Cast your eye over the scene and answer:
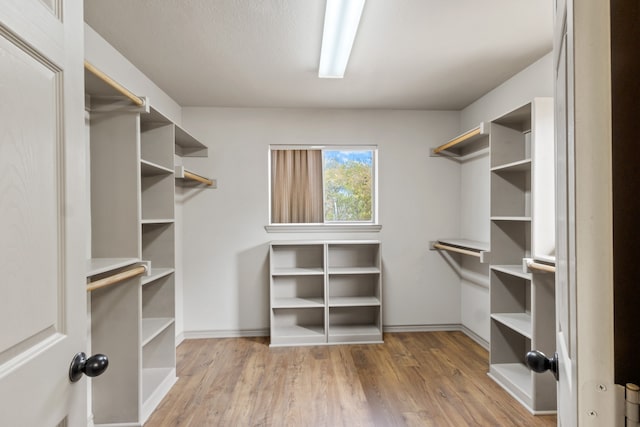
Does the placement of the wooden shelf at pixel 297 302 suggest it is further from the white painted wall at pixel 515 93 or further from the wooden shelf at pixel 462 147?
the white painted wall at pixel 515 93

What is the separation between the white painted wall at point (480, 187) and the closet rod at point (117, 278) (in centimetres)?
294

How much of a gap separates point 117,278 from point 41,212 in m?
1.23

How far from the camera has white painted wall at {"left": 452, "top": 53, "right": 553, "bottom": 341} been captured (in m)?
2.78

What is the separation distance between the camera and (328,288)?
138 inches

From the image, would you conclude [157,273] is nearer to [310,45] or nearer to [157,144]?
[157,144]

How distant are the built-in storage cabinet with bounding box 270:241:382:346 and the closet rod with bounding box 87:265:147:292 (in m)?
1.58

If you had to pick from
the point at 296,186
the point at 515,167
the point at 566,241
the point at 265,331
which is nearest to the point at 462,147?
the point at 515,167

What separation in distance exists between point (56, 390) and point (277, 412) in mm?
1801

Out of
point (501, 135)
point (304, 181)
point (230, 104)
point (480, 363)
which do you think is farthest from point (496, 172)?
point (230, 104)

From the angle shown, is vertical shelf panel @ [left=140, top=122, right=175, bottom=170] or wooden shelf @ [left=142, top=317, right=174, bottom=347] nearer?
wooden shelf @ [left=142, top=317, right=174, bottom=347]

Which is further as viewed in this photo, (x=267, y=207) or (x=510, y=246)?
(x=267, y=207)

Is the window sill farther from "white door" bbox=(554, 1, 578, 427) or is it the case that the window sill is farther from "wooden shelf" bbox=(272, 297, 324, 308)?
"white door" bbox=(554, 1, 578, 427)

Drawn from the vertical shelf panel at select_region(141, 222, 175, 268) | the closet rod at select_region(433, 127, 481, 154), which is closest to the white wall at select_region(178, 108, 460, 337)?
the closet rod at select_region(433, 127, 481, 154)

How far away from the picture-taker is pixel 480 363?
294 centimetres
